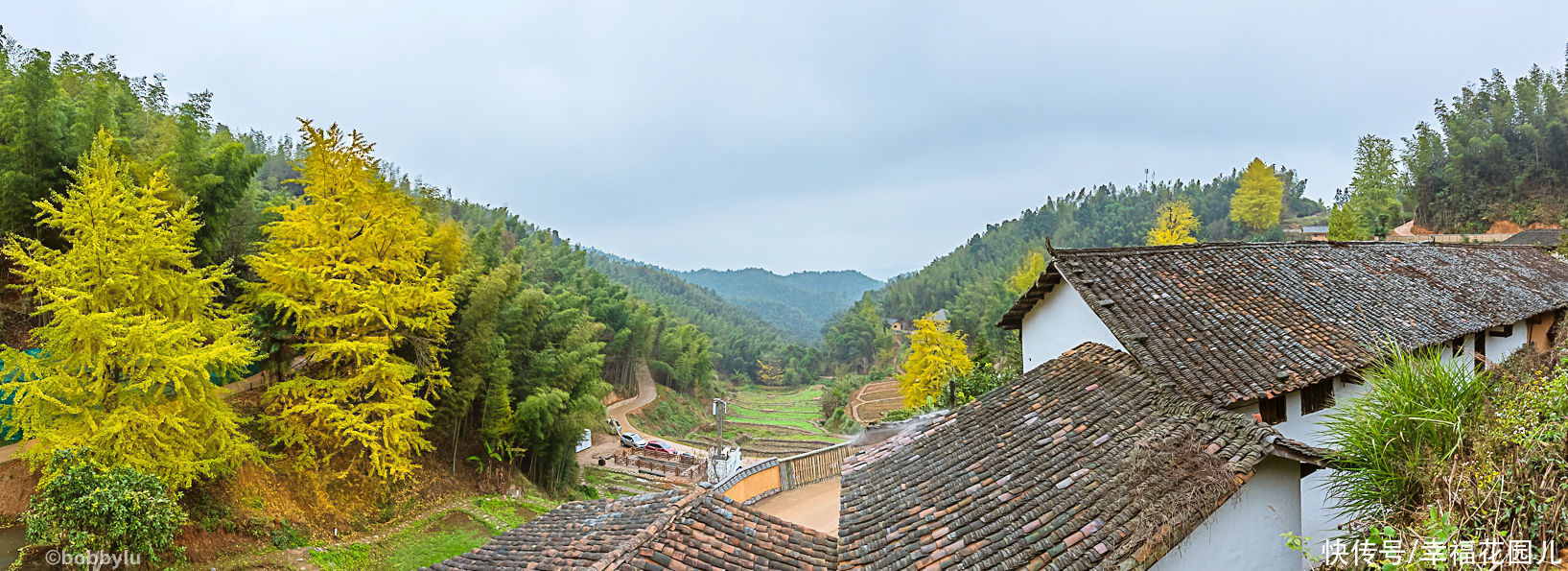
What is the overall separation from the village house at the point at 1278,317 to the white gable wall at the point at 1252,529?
0.37 m

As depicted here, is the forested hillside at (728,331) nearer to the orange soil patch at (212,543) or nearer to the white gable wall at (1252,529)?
the orange soil patch at (212,543)

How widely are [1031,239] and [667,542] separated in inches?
3959

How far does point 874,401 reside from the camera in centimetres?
5103

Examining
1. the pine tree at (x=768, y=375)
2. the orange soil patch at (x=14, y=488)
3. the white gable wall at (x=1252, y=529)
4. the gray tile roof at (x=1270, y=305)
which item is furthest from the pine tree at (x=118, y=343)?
the pine tree at (x=768, y=375)

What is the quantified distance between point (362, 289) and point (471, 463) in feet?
22.9

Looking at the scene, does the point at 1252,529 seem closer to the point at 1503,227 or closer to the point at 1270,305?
the point at 1270,305

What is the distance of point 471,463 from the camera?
703 inches

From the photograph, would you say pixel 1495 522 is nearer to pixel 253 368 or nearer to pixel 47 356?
pixel 47 356

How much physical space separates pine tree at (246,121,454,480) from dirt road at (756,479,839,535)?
6.76 m

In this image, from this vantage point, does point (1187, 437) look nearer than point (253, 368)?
Yes

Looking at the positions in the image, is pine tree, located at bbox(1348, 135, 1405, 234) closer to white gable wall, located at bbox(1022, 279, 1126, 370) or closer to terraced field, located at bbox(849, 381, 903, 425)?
terraced field, located at bbox(849, 381, 903, 425)

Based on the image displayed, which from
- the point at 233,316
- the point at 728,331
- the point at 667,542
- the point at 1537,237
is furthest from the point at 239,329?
the point at 728,331

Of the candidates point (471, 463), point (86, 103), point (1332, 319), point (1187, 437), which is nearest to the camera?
point (1187, 437)

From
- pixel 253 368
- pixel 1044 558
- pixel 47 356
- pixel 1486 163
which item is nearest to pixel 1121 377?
pixel 1044 558
